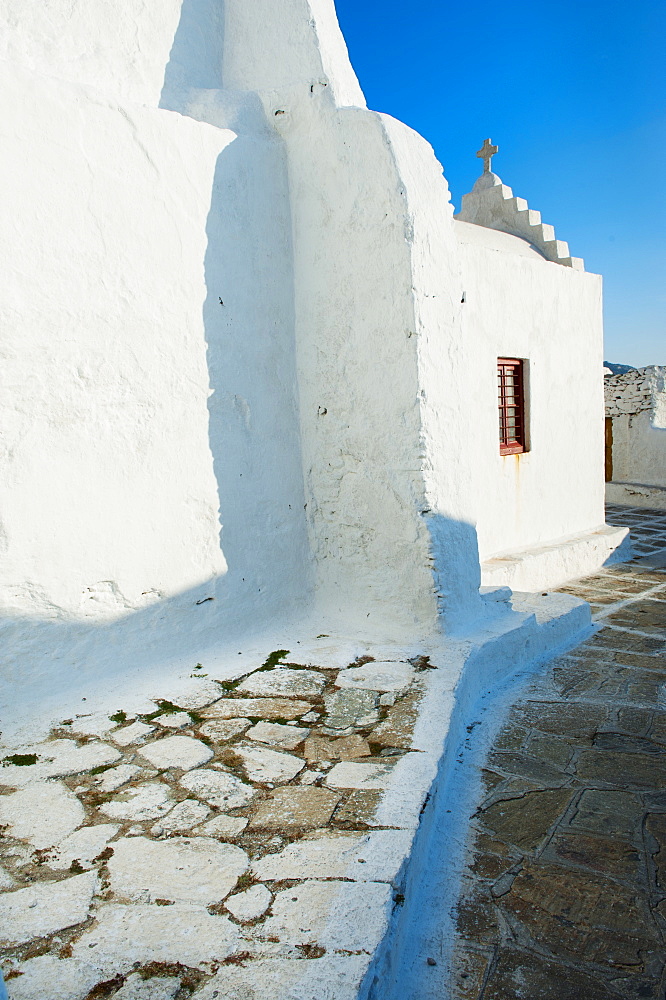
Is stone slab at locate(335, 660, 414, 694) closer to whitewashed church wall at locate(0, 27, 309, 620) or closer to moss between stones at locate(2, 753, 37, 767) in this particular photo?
whitewashed church wall at locate(0, 27, 309, 620)

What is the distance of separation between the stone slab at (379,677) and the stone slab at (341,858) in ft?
3.88

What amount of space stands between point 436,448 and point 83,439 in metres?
1.96

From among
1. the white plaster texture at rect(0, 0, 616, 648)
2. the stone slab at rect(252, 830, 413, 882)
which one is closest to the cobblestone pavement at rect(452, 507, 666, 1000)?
the stone slab at rect(252, 830, 413, 882)

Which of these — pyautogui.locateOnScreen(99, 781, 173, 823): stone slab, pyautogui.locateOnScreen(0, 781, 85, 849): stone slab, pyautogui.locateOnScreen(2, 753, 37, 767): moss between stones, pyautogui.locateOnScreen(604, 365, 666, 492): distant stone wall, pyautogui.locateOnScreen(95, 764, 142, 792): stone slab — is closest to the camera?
pyautogui.locateOnScreen(0, 781, 85, 849): stone slab

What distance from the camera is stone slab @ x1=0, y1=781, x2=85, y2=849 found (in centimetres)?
230

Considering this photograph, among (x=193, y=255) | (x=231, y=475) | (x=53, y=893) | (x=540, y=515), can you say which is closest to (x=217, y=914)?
(x=53, y=893)

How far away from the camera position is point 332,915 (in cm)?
192

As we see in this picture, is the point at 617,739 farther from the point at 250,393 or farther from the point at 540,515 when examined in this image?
the point at 540,515

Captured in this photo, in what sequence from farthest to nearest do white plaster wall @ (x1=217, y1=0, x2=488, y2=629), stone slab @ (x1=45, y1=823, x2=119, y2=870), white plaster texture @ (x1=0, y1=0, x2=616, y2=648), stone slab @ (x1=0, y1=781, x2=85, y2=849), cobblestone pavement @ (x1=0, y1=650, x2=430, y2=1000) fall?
white plaster wall @ (x1=217, y1=0, x2=488, y2=629)
white plaster texture @ (x1=0, y1=0, x2=616, y2=648)
stone slab @ (x1=0, y1=781, x2=85, y2=849)
stone slab @ (x1=45, y1=823, x2=119, y2=870)
cobblestone pavement @ (x1=0, y1=650, x2=430, y2=1000)

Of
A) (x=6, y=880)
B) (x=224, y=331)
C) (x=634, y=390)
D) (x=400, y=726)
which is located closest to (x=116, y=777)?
(x=6, y=880)

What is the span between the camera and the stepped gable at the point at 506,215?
28.4ft

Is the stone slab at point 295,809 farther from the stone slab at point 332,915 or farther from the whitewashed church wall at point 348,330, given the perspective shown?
the whitewashed church wall at point 348,330

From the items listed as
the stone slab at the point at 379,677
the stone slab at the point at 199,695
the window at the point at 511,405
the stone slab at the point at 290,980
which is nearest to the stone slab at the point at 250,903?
the stone slab at the point at 290,980

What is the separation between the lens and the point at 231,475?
408cm
